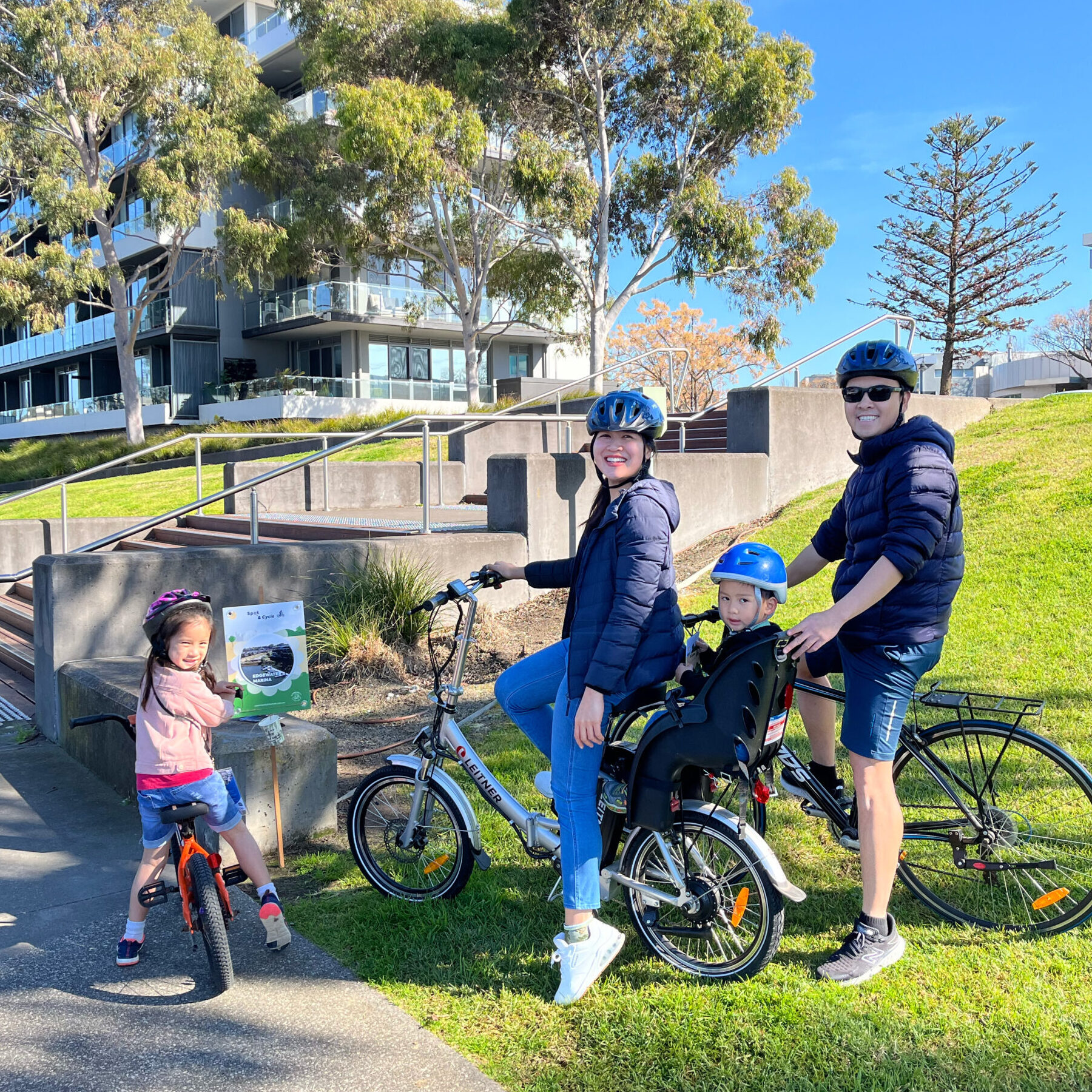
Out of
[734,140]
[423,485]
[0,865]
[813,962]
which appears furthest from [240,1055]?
[734,140]

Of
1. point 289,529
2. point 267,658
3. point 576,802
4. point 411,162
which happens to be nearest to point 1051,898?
point 576,802

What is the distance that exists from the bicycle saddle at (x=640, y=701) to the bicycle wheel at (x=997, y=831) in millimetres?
941

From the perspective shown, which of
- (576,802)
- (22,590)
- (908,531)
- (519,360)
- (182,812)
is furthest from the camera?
(519,360)

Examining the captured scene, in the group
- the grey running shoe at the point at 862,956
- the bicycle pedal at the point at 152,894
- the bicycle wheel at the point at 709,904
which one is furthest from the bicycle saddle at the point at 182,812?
the grey running shoe at the point at 862,956

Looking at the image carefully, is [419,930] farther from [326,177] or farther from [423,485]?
[326,177]

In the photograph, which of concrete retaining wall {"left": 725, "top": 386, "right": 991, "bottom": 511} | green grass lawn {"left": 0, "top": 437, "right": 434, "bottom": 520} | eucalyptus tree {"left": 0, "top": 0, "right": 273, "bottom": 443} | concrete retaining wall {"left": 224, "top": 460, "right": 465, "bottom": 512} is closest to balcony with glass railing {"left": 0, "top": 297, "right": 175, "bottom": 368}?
eucalyptus tree {"left": 0, "top": 0, "right": 273, "bottom": 443}

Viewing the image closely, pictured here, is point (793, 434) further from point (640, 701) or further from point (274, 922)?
point (274, 922)

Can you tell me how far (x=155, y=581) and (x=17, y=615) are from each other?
3488 millimetres

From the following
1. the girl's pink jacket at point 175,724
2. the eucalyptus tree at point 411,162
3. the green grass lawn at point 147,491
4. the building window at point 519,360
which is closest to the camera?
the girl's pink jacket at point 175,724

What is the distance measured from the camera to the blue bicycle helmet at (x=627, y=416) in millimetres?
3357

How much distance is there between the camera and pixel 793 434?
38.3 ft

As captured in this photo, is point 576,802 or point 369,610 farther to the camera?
point 369,610

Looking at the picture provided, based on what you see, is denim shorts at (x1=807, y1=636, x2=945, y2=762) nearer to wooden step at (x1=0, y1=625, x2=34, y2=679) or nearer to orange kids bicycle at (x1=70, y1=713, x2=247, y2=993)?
orange kids bicycle at (x1=70, y1=713, x2=247, y2=993)

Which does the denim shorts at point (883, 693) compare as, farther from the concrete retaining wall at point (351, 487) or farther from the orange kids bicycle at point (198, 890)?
the concrete retaining wall at point (351, 487)
